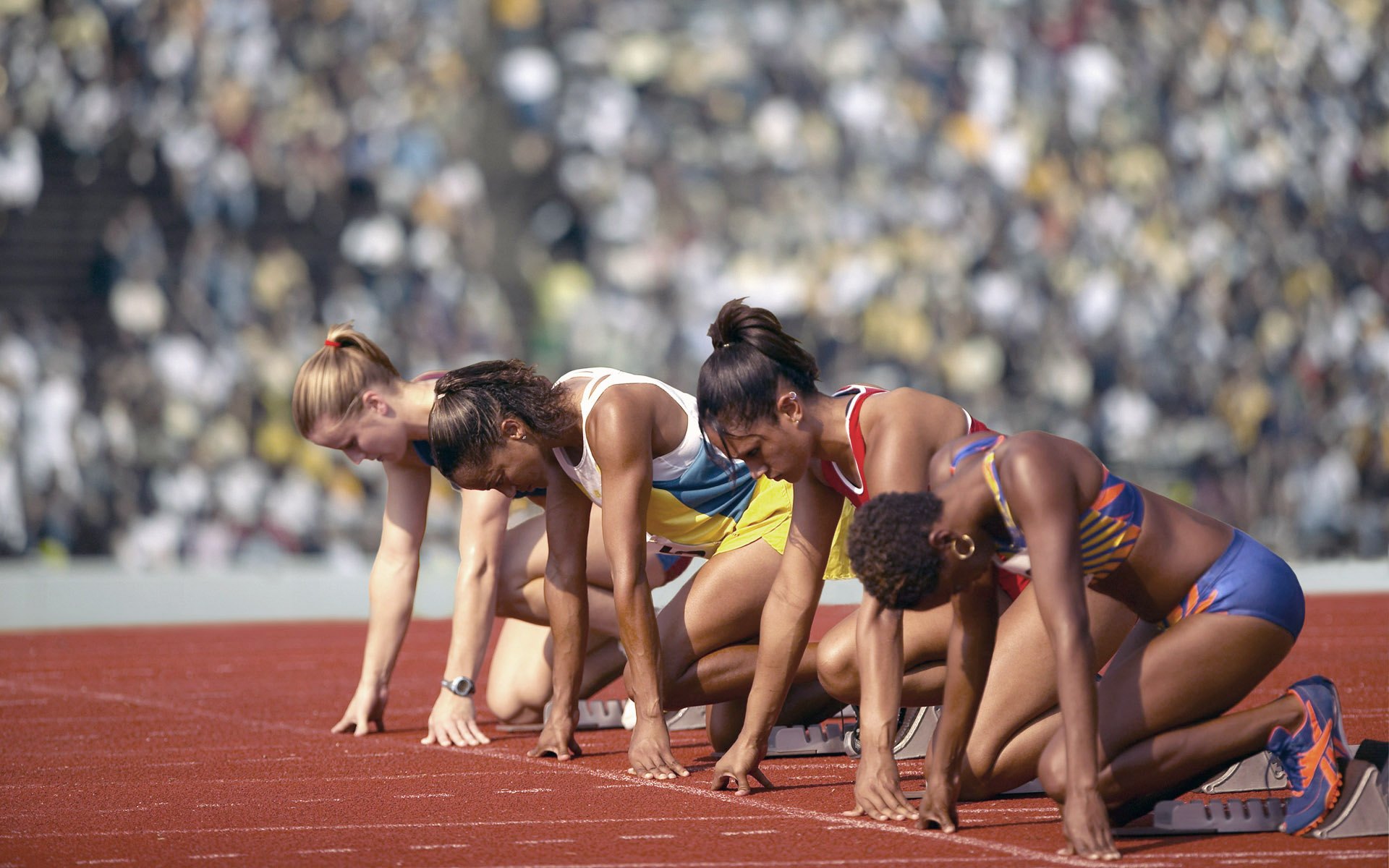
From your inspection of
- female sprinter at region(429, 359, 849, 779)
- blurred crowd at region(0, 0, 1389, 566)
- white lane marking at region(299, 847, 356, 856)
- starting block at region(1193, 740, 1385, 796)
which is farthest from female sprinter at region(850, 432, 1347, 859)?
blurred crowd at region(0, 0, 1389, 566)

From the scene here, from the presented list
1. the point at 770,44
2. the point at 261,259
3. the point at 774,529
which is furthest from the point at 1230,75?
the point at 774,529

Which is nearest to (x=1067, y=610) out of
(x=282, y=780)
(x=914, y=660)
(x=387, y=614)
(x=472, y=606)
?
(x=914, y=660)

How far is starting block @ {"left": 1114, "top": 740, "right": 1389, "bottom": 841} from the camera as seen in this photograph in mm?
3414

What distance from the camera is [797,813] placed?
12.7ft

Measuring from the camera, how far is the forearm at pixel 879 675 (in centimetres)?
370

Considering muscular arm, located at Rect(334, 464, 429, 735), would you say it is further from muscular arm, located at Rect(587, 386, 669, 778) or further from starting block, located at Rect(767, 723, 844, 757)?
starting block, located at Rect(767, 723, 844, 757)

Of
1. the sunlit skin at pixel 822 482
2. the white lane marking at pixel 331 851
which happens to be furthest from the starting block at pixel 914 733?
the white lane marking at pixel 331 851

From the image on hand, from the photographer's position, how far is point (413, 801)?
4219mm

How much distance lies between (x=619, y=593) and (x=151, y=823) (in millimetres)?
A: 1341

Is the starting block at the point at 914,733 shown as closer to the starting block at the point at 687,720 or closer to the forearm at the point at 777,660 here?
the forearm at the point at 777,660

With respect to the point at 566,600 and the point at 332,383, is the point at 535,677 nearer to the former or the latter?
the point at 566,600

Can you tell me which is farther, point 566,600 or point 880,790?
point 566,600

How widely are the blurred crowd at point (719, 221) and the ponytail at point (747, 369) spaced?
7747 mm

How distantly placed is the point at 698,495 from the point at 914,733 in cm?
96
